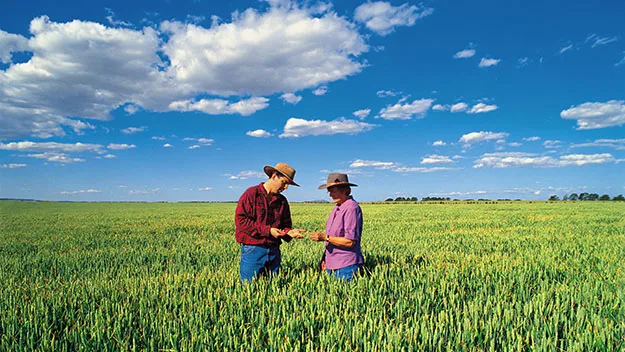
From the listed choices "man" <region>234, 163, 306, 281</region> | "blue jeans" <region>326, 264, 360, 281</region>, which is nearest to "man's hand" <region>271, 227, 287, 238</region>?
"man" <region>234, 163, 306, 281</region>

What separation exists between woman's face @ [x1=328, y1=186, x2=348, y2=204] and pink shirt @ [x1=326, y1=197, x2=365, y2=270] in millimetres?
88

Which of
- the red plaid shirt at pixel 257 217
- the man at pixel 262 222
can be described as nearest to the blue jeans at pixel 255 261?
the man at pixel 262 222

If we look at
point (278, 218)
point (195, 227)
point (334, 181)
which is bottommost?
point (195, 227)

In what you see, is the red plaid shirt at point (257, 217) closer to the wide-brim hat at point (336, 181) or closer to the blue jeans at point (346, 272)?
the wide-brim hat at point (336, 181)

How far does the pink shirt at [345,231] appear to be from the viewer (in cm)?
494

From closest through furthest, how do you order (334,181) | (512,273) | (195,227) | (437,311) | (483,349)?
(483,349), (437,311), (334,181), (512,273), (195,227)

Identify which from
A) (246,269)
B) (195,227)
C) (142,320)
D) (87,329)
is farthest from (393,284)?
(195,227)

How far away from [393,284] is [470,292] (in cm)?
113

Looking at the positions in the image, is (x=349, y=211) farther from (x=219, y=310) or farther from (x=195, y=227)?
(x=195, y=227)

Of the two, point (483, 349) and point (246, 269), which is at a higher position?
point (246, 269)

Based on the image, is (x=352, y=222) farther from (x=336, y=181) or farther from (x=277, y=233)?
(x=277, y=233)

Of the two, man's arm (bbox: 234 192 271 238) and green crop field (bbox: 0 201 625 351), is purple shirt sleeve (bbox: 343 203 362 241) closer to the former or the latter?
green crop field (bbox: 0 201 625 351)

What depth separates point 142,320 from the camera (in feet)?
12.1

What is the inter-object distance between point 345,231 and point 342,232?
10 cm
